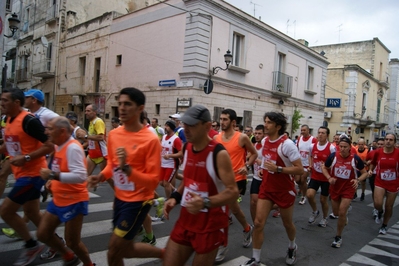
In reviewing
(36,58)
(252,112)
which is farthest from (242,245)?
(36,58)

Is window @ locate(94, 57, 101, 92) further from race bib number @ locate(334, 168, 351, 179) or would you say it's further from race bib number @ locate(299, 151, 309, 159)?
race bib number @ locate(334, 168, 351, 179)

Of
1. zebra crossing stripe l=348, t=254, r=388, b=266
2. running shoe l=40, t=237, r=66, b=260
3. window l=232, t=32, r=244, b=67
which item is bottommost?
zebra crossing stripe l=348, t=254, r=388, b=266

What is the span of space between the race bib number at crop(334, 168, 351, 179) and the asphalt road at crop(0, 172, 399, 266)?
3.84 ft

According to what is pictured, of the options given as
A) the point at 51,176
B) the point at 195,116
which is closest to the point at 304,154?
the point at 195,116

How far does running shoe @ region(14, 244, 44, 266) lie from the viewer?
3826 mm

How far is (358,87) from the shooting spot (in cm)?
3534

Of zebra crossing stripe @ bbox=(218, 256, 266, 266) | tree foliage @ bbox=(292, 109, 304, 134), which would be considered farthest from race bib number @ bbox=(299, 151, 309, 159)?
tree foliage @ bbox=(292, 109, 304, 134)

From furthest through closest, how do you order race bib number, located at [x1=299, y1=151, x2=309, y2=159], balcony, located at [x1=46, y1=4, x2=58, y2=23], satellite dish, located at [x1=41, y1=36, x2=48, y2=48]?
satellite dish, located at [x1=41, y1=36, x2=48, y2=48]
balcony, located at [x1=46, y1=4, x2=58, y2=23]
race bib number, located at [x1=299, y1=151, x2=309, y2=159]

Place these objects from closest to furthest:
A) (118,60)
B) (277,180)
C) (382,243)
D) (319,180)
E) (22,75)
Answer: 1. (277,180)
2. (382,243)
3. (319,180)
4. (118,60)
5. (22,75)

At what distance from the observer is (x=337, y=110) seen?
35781 millimetres

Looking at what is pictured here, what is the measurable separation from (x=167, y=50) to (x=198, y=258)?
51.4 feet

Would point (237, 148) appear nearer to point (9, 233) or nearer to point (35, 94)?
point (35, 94)

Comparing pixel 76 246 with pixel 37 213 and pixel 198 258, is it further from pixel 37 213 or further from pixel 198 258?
pixel 198 258

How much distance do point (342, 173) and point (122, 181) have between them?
4344 mm
